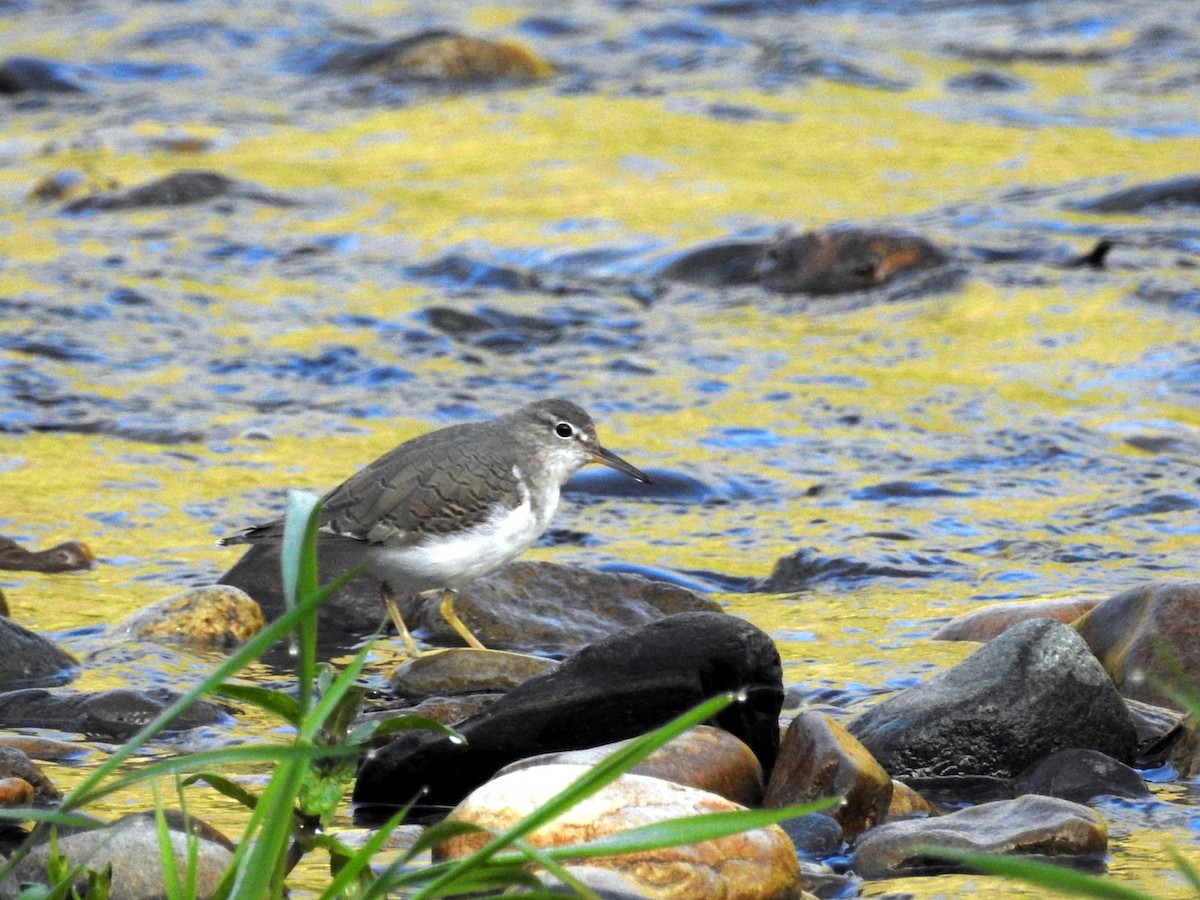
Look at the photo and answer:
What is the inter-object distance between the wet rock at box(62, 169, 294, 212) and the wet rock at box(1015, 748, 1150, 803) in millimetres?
Answer: 10226

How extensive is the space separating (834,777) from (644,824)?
0.91 m

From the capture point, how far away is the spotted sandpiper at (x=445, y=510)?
6453mm

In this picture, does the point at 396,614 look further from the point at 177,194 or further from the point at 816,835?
the point at 177,194

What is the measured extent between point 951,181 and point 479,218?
3666 mm

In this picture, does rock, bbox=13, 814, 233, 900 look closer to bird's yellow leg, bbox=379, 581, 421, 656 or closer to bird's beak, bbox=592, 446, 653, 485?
bird's yellow leg, bbox=379, 581, 421, 656

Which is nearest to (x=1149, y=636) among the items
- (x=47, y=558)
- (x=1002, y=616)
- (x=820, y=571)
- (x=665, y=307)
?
(x=1002, y=616)

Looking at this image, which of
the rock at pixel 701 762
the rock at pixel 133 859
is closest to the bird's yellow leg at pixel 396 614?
the rock at pixel 701 762

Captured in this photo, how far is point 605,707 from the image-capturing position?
5.08 m

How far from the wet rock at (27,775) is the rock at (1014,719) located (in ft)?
7.56

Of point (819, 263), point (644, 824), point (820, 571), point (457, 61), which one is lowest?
point (820, 571)

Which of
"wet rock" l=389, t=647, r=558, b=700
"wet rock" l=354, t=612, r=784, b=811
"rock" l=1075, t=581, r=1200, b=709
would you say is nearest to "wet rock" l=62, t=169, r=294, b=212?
"wet rock" l=389, t=647, r=558, b=700

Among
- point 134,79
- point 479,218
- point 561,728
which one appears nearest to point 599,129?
point 479,218

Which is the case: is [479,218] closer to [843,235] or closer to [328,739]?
[843,235]

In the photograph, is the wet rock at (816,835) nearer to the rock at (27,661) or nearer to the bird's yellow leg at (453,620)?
the bird's yellow leg at (453,620)
